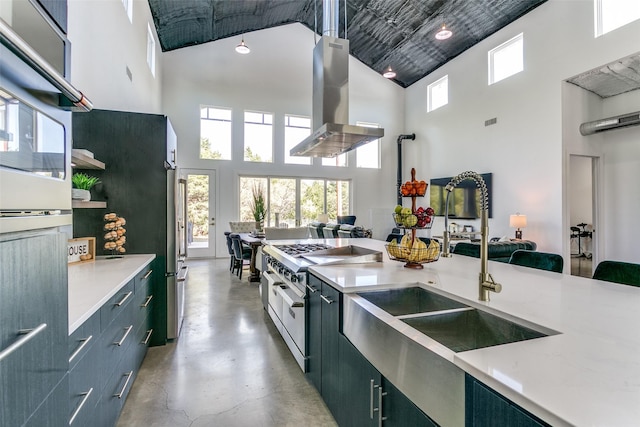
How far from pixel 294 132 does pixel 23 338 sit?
8.70 metres

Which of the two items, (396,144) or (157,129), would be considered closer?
(157,129)

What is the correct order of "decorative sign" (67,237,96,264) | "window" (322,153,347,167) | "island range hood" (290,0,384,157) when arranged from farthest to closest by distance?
"window" (322,153,347,167) → "island range hood" (290,0,384,157) → "decorative sign" (67,237,96,264)

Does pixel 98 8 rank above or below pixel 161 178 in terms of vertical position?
above

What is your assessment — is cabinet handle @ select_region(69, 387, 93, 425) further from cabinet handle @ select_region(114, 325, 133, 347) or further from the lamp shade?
the lamp shade

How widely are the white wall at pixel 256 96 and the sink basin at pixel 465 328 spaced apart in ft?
24.8

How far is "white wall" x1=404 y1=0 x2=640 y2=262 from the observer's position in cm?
516

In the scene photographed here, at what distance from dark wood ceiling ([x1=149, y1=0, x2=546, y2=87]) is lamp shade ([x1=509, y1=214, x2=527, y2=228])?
3.91m

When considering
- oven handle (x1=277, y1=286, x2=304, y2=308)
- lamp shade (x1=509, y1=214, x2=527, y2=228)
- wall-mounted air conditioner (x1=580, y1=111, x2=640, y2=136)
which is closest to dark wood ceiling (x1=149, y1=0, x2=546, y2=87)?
wall-mounted air conditioner (x1=580, y1=111, x2=640, y2=136)

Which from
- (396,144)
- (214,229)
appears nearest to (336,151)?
(214,229)

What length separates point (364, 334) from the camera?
1.34 meters

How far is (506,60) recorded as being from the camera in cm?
662

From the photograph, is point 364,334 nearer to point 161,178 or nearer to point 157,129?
point 161,178

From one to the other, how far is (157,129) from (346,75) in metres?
2.04

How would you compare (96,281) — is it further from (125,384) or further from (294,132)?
(294,132)
